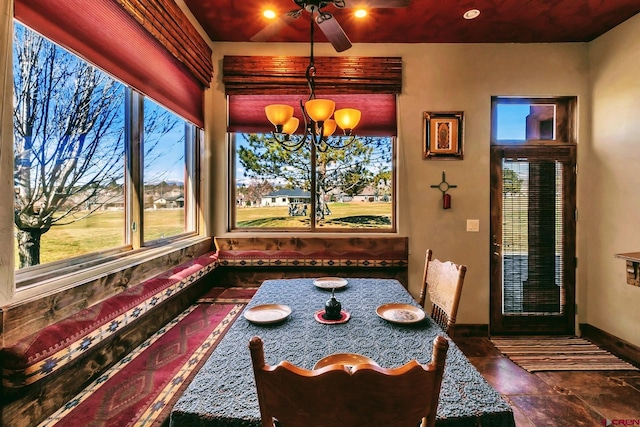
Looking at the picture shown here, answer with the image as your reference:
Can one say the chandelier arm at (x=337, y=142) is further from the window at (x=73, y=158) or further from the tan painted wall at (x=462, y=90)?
the window at (x=73, y=158)

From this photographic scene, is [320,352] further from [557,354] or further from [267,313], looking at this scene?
[557,354]

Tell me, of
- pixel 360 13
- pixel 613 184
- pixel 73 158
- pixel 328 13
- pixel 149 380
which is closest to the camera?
pixel 149 380

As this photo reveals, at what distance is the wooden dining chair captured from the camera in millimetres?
1513

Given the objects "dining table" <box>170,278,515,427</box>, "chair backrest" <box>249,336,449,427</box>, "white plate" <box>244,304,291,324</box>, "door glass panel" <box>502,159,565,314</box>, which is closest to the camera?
"chair backrest" <box>249,336,449,427</box>

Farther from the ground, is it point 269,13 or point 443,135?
point 269,13

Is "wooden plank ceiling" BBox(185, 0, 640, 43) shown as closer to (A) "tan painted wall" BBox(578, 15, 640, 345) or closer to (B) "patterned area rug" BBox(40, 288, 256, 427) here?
(A) "tan painted wall" BBox(578, 15, 640, 345)

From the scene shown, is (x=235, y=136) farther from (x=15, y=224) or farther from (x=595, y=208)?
(x=595, y=208)

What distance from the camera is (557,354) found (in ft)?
9.00

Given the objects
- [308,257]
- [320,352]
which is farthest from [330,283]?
[308,257]

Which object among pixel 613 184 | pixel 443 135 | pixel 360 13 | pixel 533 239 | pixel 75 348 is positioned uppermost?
pixel 360 13

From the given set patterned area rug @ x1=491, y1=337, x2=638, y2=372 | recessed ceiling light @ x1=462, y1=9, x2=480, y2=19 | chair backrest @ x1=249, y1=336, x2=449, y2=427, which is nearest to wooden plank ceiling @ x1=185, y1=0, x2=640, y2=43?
recessed ceiling light @ x1=462, y1=9, x2=480, y2=19

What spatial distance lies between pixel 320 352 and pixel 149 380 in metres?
0.88

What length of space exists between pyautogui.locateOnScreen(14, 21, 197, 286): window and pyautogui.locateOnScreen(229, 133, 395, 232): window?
1031 millimetres

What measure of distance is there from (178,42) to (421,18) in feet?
6.67
